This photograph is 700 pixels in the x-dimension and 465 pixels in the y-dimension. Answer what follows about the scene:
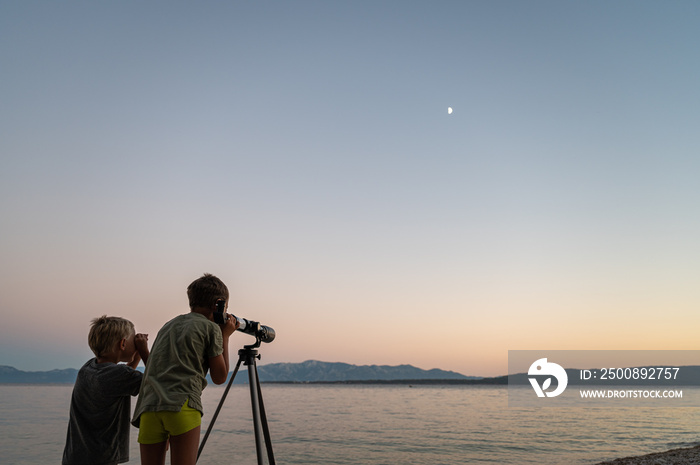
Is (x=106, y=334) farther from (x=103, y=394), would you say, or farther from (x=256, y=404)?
(x=256, y=404)

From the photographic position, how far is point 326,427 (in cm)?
2295

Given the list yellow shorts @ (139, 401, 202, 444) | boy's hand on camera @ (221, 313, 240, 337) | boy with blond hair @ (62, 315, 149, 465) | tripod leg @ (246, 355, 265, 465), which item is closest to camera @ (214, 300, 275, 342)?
boy's hand on camera @ (221, 313, 240, 337)

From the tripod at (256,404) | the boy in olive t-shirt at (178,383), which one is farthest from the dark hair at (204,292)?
the tripod at (256,404)

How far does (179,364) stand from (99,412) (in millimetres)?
696

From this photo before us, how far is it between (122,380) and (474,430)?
21.2 meters

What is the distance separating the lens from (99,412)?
2.57 metres

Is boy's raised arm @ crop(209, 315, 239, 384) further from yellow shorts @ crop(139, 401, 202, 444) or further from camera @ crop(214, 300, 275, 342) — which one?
yellow shorts @ crop(139, 401, 202, 444)

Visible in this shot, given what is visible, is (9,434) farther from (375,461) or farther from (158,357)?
(158,357)

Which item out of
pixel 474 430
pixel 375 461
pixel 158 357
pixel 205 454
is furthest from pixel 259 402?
pixel 474 430

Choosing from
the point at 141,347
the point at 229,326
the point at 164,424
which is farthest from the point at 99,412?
the point at 229,326

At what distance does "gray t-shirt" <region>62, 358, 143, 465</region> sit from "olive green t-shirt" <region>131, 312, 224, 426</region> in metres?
0.20

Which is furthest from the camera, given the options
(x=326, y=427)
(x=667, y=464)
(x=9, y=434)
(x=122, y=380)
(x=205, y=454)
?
(x=326, y=427)

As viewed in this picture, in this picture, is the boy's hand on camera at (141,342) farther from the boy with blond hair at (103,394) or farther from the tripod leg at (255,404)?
the tripod leg at (255,404)

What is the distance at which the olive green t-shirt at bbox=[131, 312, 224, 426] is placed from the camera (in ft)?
7.33
